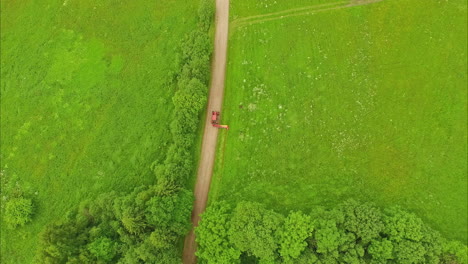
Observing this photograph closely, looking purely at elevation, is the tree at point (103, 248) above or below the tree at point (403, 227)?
below

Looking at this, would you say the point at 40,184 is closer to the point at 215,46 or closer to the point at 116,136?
the point at 116,136

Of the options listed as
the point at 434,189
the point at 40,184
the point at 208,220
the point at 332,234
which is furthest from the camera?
the point at 40,184

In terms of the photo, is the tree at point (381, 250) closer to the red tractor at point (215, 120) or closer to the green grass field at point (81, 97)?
the red tractor at point (215, 120)

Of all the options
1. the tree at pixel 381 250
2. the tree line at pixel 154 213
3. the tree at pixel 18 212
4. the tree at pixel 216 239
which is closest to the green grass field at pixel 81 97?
the tree at pixel 18 212

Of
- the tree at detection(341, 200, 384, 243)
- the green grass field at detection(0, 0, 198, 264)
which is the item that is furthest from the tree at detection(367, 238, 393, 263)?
the green grass field at detection(0, 0, 198, 264)

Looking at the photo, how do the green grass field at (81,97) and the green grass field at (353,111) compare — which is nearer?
the green grass field at (353,111)

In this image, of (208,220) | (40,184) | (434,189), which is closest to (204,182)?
(208,220)

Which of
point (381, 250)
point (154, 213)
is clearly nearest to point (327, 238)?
point (381, 250)
